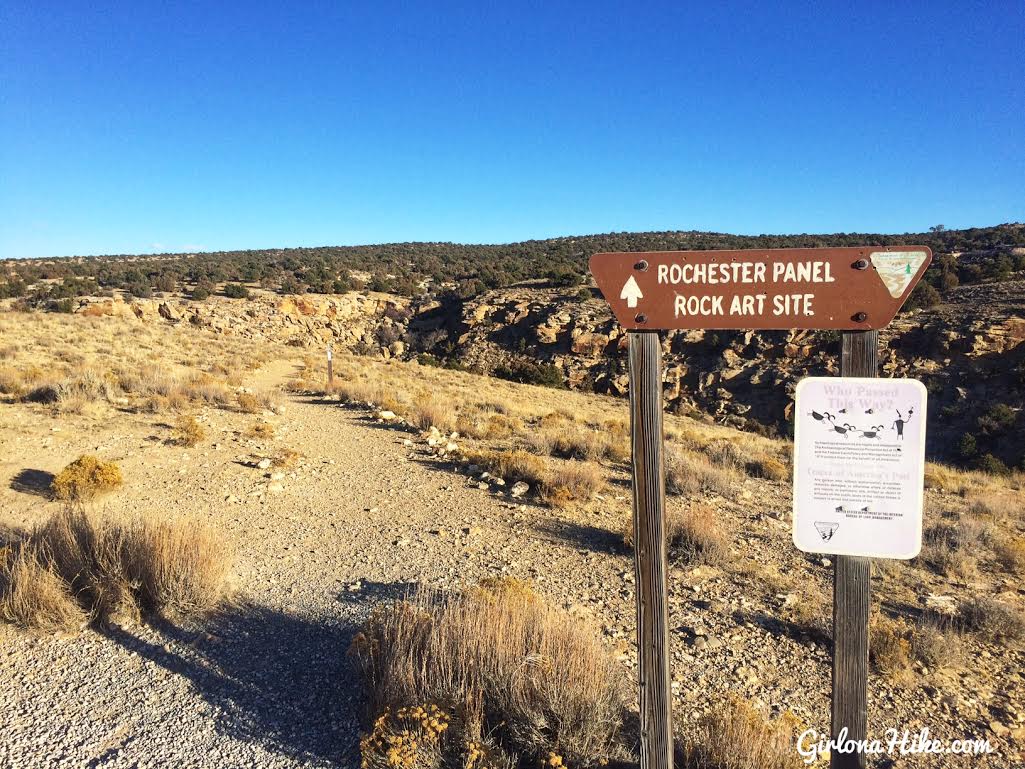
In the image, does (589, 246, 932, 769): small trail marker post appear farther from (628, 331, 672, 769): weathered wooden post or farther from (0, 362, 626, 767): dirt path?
(0, 362, 626, 767): dirt path

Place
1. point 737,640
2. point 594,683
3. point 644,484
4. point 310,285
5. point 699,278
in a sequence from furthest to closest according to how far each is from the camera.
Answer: point 310,285 → point 737,640 → point 594,683 → point 644,484 → point 699,278

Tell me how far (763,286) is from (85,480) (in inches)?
286

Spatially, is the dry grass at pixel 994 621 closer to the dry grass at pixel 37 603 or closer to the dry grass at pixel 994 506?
the dry grass at pixel 994 506

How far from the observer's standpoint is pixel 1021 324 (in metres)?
18.7

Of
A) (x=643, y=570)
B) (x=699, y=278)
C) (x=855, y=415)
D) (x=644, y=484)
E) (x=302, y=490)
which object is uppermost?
(x=699, y=278)

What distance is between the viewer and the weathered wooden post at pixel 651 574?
2361mm

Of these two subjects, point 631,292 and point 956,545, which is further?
point 956,545

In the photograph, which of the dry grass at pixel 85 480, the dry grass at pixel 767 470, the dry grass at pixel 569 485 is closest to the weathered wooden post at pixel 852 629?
the dry grass at pixel 569 485

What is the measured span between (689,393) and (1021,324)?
1074cm

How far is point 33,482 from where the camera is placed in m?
6.68

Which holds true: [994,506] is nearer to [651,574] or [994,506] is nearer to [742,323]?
[651,574]

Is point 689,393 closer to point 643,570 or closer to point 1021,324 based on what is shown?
point 1021,324

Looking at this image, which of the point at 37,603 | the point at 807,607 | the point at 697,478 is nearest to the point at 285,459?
the point at 37,603

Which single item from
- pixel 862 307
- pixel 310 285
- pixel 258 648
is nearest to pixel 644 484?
pixel 862 307
